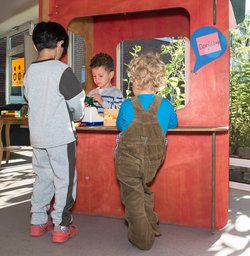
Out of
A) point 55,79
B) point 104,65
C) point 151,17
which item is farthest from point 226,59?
point 151,17

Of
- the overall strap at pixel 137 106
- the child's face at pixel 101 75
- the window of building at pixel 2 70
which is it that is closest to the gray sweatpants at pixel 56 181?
the overall strap at pixel 137 106

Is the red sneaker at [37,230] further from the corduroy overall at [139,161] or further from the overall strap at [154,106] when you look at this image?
the overall strap at [154,106]

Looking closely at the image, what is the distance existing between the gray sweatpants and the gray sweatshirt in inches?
3.1

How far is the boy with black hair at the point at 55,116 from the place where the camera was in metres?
2.23

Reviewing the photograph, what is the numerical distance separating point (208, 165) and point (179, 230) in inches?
19.2

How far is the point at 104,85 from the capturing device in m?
3.06

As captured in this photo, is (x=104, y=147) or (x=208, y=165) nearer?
(x=208, y=165)

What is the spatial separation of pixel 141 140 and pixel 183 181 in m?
0.68

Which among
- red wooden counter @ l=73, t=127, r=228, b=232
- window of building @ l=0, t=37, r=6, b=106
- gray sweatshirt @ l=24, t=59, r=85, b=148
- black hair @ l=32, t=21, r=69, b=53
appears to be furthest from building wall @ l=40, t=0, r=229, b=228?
window of building @ l=0, t=37, r=6, b=106

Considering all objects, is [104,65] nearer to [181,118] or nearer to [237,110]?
[181,118]

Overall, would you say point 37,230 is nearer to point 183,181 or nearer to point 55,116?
point 55,116

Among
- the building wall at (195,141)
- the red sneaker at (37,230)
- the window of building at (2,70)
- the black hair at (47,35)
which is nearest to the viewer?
the black hair at (47,35)

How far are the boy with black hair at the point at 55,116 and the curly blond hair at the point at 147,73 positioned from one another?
36 cm

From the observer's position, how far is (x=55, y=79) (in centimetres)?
222
